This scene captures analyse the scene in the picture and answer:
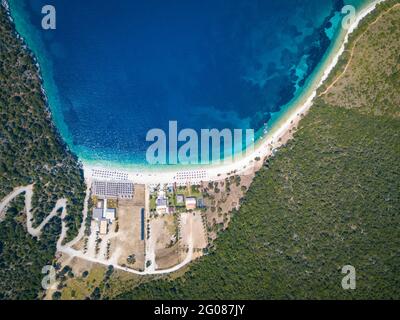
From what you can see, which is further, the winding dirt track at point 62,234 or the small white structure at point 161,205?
the small white structure at point 161,205

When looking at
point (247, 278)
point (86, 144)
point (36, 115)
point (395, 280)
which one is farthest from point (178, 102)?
point (395, 280)

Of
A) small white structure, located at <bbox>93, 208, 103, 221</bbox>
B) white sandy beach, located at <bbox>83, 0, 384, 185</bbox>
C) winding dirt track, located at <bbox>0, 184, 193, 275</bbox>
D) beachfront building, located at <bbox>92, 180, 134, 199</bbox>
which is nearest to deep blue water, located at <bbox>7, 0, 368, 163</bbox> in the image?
white sandy beach, located at <bbox>83, 0, 384, 185</bbox>

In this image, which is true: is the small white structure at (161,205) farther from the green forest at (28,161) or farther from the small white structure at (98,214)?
the green forest at (28,161)

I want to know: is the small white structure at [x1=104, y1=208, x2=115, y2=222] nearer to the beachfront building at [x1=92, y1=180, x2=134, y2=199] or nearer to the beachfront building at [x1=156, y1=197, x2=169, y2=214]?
the beachfront building at [x1=92, y1=180, x2=134, y2=199]

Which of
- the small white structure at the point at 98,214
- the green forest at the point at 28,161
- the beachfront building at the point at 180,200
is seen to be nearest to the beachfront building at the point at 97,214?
the small white structure at the point at 98,214

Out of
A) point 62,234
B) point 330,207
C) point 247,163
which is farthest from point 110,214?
point 330,207

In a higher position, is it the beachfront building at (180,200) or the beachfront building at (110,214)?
the beachfront building at (180,200)

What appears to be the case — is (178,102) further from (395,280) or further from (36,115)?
(395,280)
